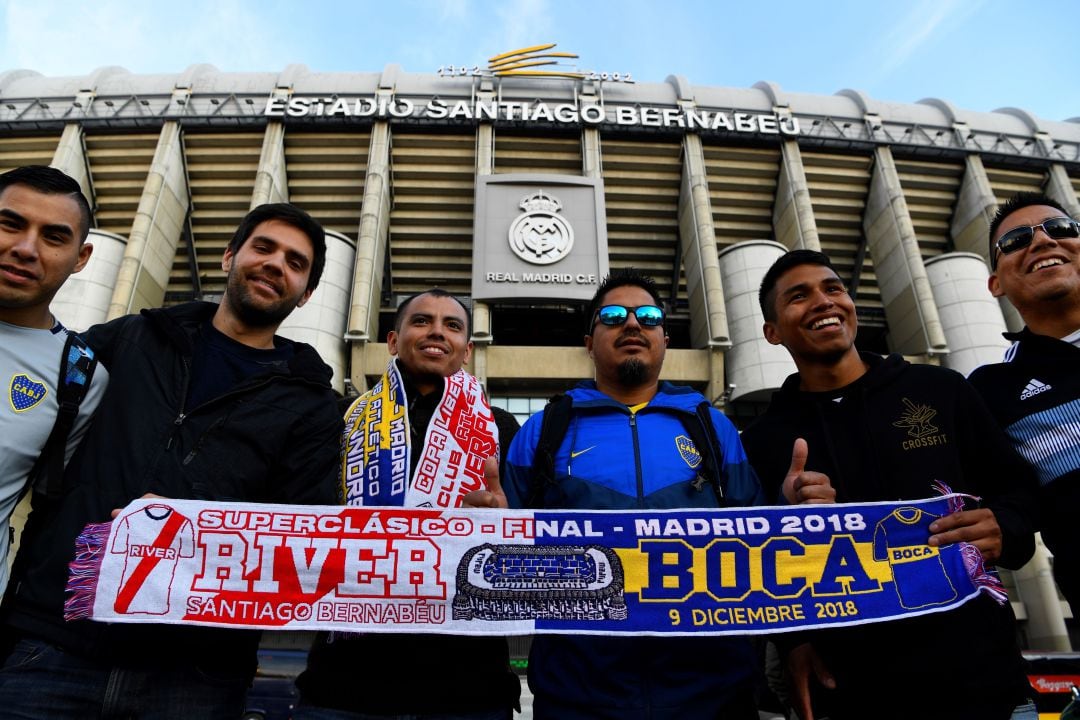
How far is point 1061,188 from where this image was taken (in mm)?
26531

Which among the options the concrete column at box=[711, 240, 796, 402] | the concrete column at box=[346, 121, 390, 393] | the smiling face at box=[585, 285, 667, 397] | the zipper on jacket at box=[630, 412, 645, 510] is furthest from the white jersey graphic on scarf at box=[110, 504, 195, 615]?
the concrete column at box=[711, 240, 796, 402]

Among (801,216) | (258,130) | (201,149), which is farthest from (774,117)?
(201,149)

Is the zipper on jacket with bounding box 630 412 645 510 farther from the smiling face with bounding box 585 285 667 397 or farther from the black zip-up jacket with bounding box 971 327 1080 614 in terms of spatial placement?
the black zip-up jacket with bounding box 971 327 1080 614

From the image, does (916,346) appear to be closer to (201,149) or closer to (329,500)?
(329,500)

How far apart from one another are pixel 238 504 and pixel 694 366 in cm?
2024

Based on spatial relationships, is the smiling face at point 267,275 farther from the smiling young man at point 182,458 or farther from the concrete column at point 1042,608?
the concrete column at point 1042,608

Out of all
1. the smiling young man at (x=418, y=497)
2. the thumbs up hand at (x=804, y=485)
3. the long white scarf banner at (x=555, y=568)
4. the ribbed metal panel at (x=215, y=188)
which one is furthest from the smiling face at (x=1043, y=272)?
the ribbed metal panel at (x=215, y=188)

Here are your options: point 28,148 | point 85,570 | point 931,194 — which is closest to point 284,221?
point 85,570

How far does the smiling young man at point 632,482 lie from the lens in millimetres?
2586

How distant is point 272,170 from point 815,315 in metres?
25.3

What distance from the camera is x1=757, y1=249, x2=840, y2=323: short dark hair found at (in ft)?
11.9

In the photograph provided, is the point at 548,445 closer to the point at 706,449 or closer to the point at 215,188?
the point at 706,449

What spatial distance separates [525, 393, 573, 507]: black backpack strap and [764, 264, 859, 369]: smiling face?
1360 millimetres

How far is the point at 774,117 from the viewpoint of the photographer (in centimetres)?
2625
